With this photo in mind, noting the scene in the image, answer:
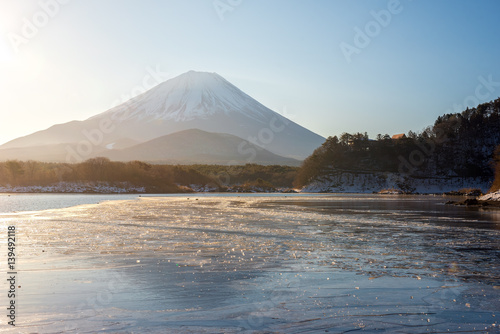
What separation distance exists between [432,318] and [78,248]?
9.12 m

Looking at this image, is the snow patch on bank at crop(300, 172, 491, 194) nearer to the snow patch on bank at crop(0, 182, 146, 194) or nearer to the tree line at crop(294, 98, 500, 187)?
the tree line at crop(294, 98, 500, 187)

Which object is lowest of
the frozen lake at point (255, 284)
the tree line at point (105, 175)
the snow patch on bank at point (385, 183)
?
the frozen lake at point (255, 284)

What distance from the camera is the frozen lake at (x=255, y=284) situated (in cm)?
588

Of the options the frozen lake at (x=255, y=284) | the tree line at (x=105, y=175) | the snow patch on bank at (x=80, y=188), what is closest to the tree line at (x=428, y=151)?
the tree line at (x=105, y=175)

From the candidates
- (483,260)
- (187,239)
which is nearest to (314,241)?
(187,239)

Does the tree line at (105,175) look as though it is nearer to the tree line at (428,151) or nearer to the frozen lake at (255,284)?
the tree line at (428,151)

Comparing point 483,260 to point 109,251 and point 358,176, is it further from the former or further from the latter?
point 358,176

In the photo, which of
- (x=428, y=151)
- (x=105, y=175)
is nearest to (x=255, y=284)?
(x=105, y=175)

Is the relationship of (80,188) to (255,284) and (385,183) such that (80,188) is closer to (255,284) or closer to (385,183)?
(385,183)

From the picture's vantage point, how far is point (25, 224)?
60.6ft

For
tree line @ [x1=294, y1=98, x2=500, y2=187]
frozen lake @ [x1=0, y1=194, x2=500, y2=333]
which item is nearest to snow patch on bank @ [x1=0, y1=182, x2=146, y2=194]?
tree line @ [x1=294, y1=98, x2=500, y2=187]

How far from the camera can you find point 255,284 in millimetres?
8078

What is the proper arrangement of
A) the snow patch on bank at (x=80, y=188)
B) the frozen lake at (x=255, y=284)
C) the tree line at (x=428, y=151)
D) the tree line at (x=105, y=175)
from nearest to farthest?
the frozen lake at (x=255, y=284)
the snow patch on bank at (x=80, y=188)
the tree line at (x=105, y=175)
the tree line at (x=428, y=151)

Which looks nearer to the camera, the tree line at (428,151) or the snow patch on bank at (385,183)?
the snow patch on bank at (385,183)
